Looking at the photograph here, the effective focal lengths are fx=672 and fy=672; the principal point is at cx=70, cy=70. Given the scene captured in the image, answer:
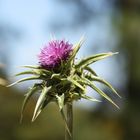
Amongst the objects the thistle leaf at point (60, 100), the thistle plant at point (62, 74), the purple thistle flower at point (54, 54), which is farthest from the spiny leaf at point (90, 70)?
the thistle leaf at point (60, 100)

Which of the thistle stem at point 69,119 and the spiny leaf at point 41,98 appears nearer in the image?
the thistle stem at point 69,119

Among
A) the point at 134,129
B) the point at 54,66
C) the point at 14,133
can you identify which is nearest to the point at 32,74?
the point at 54,66

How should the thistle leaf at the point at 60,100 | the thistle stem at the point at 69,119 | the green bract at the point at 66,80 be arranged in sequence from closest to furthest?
the thistle stem at the point at 69,119 → the thistle leaf at the point at 60,100 → the green bract at the point at 66,80

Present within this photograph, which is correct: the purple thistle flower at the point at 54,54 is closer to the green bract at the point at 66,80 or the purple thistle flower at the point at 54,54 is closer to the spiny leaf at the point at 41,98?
the green bract at the point at 66,80

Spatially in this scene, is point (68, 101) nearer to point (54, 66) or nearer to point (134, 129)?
point (54, 66)

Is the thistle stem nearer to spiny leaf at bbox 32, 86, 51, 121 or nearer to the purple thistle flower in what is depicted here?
spiny leaf at bbox 32, 86, 51, 121

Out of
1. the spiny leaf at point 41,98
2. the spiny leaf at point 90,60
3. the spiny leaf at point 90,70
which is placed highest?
the spiny leaf at point 90,60

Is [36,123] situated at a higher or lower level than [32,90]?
lower
